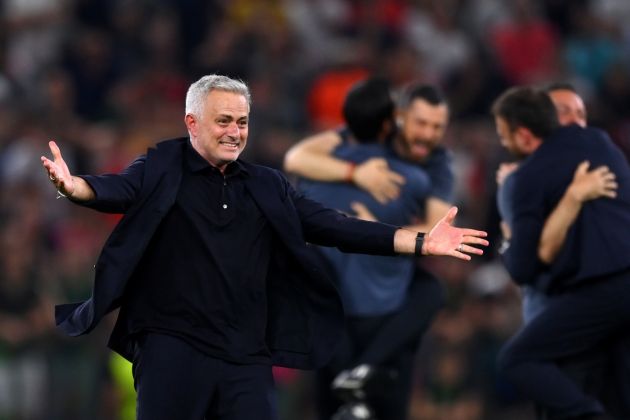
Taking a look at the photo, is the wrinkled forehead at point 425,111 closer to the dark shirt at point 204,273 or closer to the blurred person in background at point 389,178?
the blurred person in background at point 389,178

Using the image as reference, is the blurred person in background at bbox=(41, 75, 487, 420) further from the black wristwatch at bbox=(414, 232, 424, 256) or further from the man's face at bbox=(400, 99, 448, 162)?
the man's face at bbox=(400, 99, 448, 162)

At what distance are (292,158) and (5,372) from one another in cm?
377

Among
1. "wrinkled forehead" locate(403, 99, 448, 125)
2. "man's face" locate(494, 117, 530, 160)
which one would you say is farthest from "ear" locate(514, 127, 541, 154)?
"wrinkled forehead" locate(403, 99, 448, 125)

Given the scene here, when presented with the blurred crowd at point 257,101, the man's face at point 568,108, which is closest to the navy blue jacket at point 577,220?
the man's face at point 568,108

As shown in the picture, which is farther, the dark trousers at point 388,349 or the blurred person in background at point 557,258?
the dark trousers at point 388,349

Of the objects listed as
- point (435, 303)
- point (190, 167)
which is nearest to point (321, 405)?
point (435, 303)

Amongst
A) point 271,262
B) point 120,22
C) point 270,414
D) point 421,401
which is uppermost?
point 120,22

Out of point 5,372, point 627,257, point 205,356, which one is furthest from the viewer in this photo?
point 5,372

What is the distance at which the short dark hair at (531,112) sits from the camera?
26.2ft

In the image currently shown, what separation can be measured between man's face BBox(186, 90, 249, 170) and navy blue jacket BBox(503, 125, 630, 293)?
196 cm

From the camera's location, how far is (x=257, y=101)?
13.3 m

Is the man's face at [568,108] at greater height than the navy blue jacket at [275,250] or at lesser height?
greater

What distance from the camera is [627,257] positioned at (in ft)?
25.4

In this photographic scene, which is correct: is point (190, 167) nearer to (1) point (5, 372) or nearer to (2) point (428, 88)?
(2) point (428, 88)
